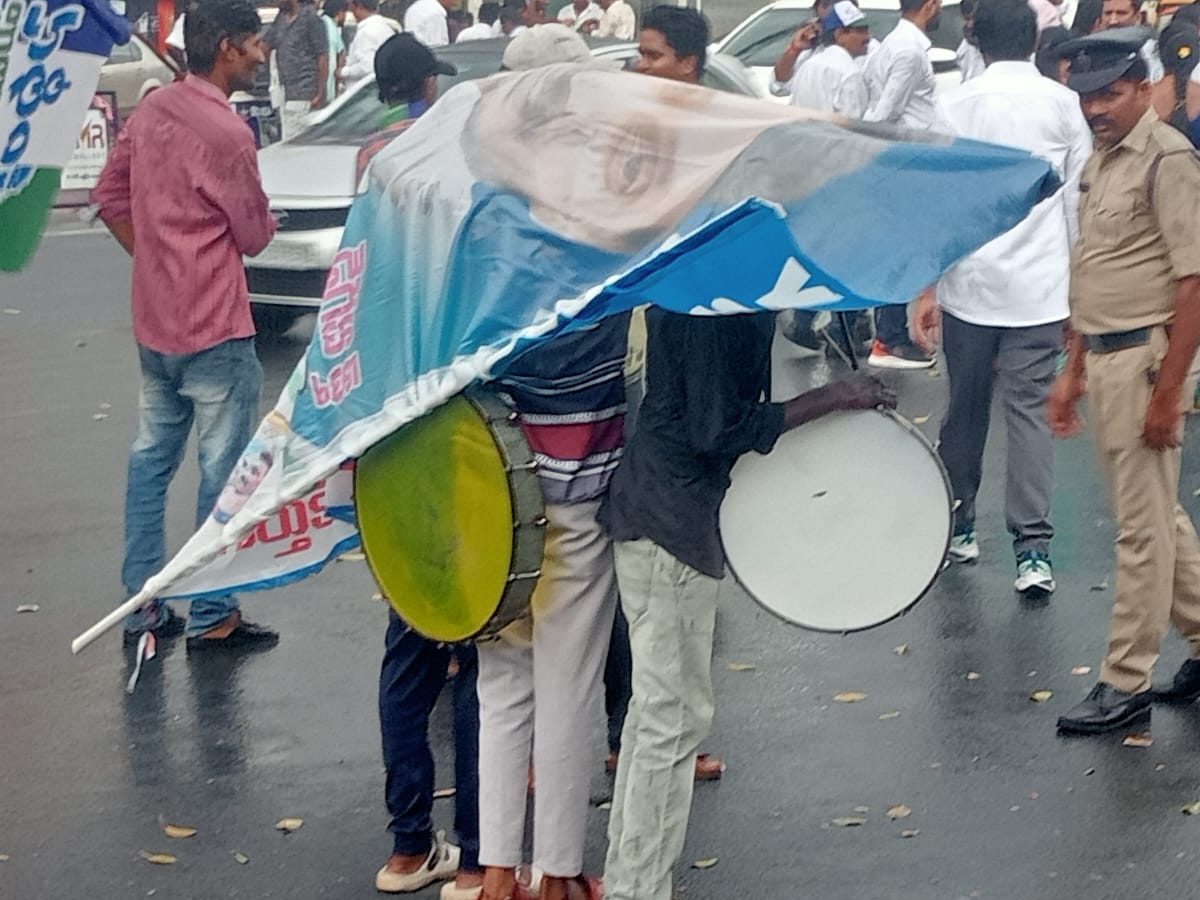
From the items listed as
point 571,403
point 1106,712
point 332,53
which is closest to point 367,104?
point 332,53

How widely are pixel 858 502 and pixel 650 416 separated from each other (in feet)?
1.58

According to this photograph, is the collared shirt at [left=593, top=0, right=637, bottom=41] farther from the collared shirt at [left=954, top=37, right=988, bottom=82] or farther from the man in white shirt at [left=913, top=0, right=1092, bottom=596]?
the man in white shirt at [left=913, top=0, right=1092, bottom=596]

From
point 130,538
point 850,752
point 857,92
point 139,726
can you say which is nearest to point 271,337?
point 857,92

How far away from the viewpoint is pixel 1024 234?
6957mm

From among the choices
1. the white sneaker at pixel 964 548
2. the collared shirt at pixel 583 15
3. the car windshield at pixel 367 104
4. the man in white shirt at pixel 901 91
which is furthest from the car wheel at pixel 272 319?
the collared shirt at pixel 583 15

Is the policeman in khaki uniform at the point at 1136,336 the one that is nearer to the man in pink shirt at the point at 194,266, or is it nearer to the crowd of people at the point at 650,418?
the crowd of people at the point at 650,418

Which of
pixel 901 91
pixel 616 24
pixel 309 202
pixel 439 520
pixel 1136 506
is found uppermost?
pixel 439 520

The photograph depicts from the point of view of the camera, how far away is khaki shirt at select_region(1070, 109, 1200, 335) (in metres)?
5.11

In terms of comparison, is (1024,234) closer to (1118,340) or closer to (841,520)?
(1118,340)

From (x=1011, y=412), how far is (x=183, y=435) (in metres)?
2.93

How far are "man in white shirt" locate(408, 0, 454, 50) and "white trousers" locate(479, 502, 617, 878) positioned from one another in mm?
15841

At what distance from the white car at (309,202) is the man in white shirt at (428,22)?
24.2 feet

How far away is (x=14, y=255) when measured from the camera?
463cm

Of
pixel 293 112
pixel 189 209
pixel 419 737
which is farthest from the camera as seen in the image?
pixel 293 112
